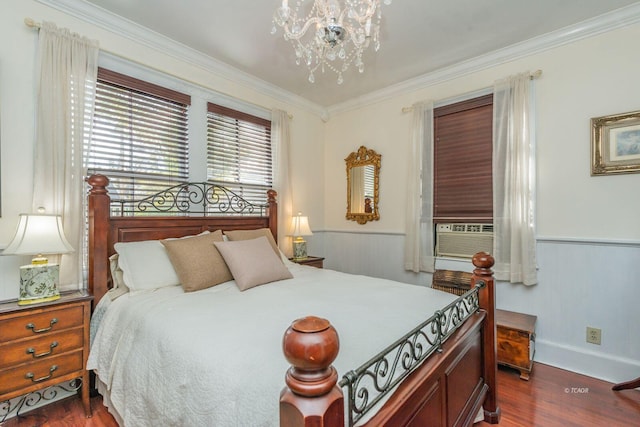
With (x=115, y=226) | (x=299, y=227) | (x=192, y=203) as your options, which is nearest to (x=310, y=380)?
(x=115, y=226)

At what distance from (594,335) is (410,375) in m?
2.30

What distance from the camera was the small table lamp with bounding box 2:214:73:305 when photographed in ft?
5.69

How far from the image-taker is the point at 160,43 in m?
2.62

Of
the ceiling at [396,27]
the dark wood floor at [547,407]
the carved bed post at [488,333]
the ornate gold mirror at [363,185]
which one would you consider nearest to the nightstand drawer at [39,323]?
the dark wood floor at [547,407]

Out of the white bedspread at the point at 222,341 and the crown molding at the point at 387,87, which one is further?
the crown molding at the point at 387,87

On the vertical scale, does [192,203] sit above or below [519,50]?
below

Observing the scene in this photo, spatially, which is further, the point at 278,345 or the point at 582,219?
the point at 582,219

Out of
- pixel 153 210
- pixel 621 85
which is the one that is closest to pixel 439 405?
pixel 153 210

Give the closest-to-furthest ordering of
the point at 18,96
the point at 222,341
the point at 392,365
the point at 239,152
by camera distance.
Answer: the point at 392,365 → the point at 222,341 → the point at 18,96 → the point at 239,152

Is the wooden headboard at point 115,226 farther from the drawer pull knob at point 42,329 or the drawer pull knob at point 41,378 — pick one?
the drawer pull knob at point 41,378

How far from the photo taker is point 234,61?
9.91 ft

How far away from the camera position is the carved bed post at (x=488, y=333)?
1.80m

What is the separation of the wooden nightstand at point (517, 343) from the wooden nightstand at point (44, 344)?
299cm

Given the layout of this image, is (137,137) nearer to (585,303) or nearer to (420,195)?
(420,195)
